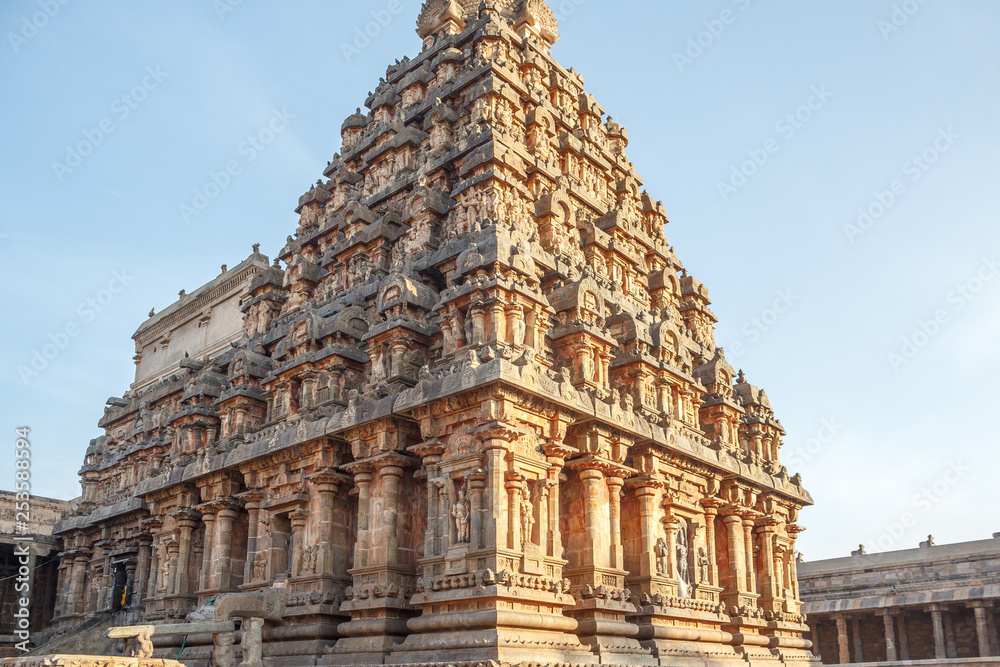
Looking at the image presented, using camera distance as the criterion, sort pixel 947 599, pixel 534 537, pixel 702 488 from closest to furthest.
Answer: pixel 534 537
pixel 702 488
pixel 947 599

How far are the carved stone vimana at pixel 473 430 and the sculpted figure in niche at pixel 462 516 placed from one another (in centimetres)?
5

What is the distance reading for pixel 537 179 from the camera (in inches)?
1038

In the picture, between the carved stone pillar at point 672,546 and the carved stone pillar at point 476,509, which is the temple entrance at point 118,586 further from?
the carved stone pillar at point 672,546

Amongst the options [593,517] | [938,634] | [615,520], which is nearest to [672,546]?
[615,520]

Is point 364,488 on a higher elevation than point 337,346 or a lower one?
lower

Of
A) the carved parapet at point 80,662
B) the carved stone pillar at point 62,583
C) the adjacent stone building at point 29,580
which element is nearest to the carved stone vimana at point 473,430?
the carved stone pillar at point 62,583

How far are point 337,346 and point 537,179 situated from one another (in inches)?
318

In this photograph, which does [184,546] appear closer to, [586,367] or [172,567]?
[172,567]

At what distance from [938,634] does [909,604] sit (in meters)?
1.55

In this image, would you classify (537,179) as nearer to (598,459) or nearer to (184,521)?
(598,459)

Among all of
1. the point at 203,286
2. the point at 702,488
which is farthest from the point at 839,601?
the point at 203,286

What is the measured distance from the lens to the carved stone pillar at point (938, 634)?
119 ft

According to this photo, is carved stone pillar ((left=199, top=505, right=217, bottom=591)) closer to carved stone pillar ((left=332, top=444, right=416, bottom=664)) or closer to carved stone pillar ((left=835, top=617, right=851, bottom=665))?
carved stone pillar ((left=332, top=444, right=416, bottom=664))

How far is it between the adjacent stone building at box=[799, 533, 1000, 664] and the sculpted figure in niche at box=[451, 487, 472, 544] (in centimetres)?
2749
